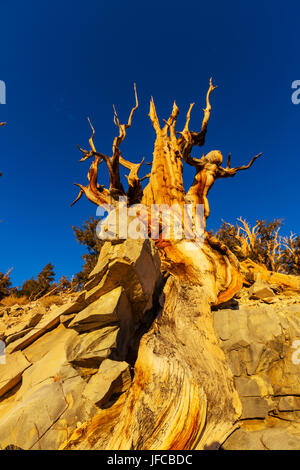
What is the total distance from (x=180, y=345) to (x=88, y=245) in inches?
448

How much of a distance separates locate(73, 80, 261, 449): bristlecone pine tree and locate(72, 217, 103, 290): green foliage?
18.3ft

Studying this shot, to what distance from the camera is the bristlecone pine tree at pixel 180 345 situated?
79.2 inches

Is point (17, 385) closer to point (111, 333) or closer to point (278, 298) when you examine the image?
point (111, 333)

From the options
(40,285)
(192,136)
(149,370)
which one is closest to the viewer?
(149,370)

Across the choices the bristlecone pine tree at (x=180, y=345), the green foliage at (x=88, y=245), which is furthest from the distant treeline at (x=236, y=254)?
the bristlecone pine tree at (x=180, y=345)

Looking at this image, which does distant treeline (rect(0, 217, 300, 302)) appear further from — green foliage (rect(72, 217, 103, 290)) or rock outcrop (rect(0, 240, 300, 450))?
rock outcrop (rect(0, 240, 300, 450))

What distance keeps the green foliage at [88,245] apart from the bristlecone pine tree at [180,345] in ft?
18.3

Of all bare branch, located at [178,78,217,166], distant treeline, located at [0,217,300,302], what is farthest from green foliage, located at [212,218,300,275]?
bare branch, located at [178,78,217,166]

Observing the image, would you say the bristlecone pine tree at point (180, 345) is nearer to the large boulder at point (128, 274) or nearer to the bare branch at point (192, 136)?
the bare branch at point (192, 136)

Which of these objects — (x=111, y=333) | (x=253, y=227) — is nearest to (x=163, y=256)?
(x=111, y=333)

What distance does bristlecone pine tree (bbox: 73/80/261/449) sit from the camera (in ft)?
6.60

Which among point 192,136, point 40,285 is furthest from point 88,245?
point 192,136

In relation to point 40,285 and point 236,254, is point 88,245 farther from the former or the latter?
point 236,254

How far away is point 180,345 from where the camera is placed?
3.12 metres
